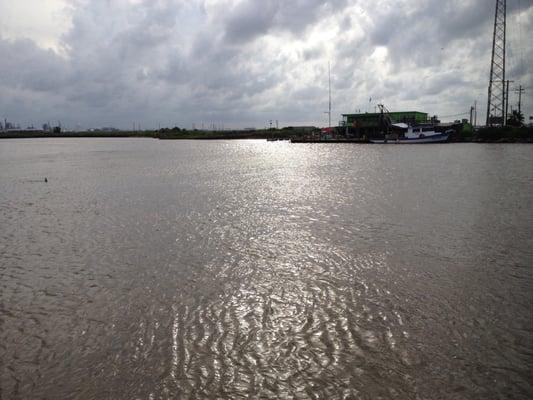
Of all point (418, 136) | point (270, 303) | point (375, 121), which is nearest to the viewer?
point (270, 303)

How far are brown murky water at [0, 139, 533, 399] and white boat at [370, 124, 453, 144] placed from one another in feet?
268

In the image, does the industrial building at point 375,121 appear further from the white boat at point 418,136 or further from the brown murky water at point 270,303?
the brown murky water at point 270,303

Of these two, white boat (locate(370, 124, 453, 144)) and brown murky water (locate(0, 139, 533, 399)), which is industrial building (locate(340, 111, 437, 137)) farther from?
brown murky water (locate(0, 139, 533, 399))

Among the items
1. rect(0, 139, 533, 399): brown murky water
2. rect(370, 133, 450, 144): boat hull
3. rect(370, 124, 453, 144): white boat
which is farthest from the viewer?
rect(370, 124, 453, 144): white boat

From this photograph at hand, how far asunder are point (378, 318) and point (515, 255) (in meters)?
7.07

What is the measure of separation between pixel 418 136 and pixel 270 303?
96.7m

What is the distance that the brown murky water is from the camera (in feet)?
21.2

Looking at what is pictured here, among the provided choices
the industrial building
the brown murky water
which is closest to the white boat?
the industrial building

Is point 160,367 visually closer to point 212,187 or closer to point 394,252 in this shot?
point 394,252

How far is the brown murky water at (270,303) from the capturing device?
6.47 metres

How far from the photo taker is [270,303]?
937 centimetres

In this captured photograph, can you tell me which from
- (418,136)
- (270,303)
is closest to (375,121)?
(418,136)

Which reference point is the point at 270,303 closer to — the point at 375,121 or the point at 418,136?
the point at 418,136

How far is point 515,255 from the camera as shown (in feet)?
41.6
